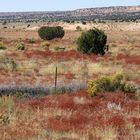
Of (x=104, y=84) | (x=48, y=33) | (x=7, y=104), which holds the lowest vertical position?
(x=48, y=33)

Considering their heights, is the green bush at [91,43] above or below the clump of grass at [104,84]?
below

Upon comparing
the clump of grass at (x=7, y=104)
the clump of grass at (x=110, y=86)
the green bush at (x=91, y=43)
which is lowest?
the green bush at (x=91, y=43)

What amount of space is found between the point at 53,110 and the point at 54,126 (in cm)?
248

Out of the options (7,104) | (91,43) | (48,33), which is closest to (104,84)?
(7,104)

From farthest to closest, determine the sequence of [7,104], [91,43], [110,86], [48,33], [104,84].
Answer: [48,33]
[91,43]
[110,86]
[104,84]
[7,104]

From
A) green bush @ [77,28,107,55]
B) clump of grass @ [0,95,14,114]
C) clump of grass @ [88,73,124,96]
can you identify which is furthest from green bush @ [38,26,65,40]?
clump of grass @ [0,95,14,114]

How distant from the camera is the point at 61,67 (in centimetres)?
3303

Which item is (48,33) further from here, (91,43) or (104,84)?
(104,84)

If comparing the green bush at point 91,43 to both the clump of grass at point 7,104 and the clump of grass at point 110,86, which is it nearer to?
the clump of grass at point 110,86

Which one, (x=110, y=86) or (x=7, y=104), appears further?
(x=110, y=86)

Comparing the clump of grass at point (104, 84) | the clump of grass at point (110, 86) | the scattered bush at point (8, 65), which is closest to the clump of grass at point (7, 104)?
the clump of grass at point (104, 84)

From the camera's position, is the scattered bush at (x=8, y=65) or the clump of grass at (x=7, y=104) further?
the scattered bush at (x=8, y=65)

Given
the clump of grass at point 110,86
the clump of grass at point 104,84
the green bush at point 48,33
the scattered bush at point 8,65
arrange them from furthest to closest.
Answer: the green bush at point 48,33 < the scattered bush at point 8,65 < the clump of grass at point 110,86 < the clump of grass at point 104,84

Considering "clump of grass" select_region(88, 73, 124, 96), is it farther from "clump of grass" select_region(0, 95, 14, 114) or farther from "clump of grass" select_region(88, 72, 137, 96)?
"clump of grass" select_region(0, 95, 14, 114)
